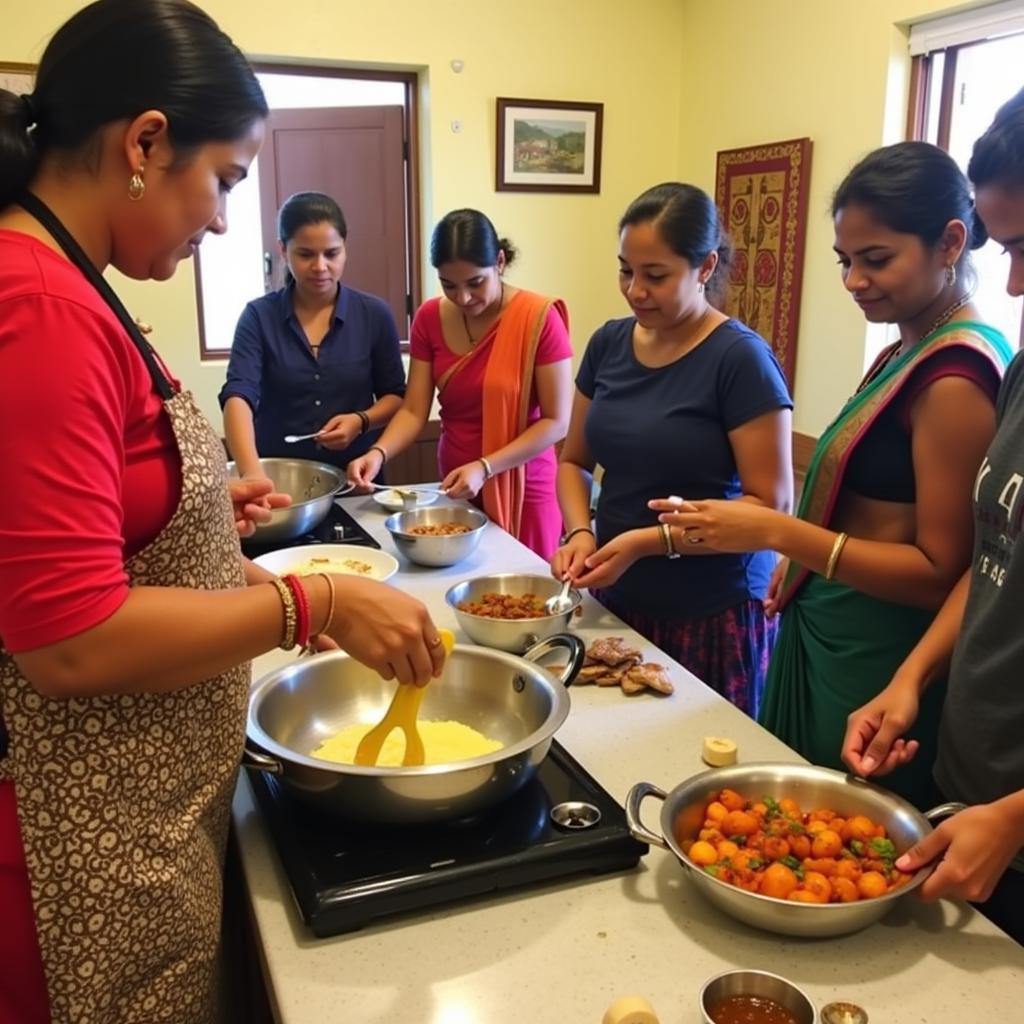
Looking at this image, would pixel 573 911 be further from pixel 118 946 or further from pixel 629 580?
pixel 629 580

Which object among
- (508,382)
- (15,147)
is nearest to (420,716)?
(15,147)

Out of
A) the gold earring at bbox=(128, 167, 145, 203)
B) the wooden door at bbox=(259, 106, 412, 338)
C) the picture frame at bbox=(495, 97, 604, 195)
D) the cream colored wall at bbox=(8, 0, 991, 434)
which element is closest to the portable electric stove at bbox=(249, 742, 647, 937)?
the gold earring at bbox=(128, 167, 145, 203)

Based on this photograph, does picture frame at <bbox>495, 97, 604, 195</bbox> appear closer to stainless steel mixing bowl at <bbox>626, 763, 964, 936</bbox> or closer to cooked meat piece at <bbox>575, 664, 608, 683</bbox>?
cooked meat piece at <bbox>575, 664, 608, 683</bbox>

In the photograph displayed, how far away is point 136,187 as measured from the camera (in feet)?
2.71

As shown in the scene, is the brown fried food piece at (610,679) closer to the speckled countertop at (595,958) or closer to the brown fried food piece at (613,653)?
the brown fried food piece at (613,653)

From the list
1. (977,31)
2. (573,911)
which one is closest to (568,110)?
(977,31)

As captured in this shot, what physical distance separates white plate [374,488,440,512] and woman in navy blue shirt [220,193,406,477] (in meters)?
0.21

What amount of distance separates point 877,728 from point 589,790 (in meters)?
0.34

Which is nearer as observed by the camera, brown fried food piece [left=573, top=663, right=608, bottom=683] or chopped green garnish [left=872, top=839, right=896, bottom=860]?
chopped green garnish [left=872, top=839, right=896, bottom=860]

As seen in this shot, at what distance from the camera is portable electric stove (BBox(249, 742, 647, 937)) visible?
3.00 feet

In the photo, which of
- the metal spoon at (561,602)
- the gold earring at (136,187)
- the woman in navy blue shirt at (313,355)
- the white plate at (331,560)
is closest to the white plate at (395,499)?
the woman in navy blue shirt at (313,355)

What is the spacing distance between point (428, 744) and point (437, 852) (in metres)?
0.20

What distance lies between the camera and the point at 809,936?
89 cm

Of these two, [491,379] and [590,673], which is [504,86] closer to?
[491,379]
